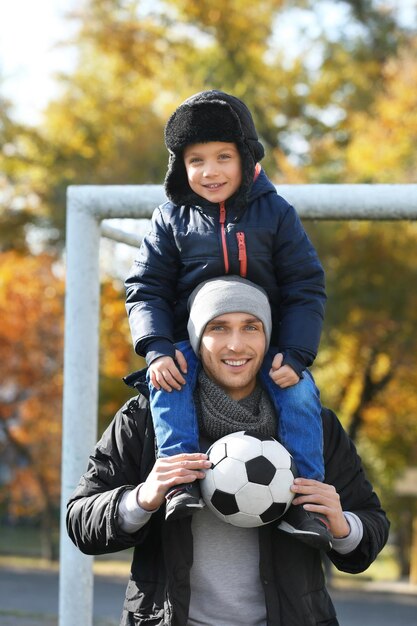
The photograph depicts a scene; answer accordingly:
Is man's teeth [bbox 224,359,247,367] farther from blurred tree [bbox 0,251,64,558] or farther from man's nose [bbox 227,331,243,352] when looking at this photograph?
blurred tree [bbox 0,251,64,558]

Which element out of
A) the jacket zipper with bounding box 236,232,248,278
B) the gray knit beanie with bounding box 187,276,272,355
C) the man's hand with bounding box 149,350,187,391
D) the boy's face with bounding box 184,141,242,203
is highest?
the boy's face with bounding box 184,141,242,203

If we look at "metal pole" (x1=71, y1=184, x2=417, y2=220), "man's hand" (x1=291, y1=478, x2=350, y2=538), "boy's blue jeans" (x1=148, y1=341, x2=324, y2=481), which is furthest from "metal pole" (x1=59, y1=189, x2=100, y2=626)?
"man's hand" (x1=291, y1=478, x2=350, y2=538)

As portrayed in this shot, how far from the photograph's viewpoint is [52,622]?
9.57 meters

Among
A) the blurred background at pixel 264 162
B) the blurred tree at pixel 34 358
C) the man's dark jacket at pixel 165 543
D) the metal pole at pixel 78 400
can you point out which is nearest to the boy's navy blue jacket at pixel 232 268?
the man's dark jacket at pixel 165 543

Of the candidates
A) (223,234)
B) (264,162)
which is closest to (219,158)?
(223,234)

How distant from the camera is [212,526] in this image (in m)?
2.90

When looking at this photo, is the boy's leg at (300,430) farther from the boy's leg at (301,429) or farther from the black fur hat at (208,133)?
the black fur hat at (208,133)

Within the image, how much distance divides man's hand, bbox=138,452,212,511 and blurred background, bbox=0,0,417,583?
15.4 metres

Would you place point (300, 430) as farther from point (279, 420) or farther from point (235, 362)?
point (235, 362)

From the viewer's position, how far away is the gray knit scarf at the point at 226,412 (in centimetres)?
289

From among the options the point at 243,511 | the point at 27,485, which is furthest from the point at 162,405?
the point at 27,485

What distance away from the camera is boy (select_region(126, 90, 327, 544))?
292 centimetres

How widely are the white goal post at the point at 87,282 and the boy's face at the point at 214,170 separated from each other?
1633 millimetres

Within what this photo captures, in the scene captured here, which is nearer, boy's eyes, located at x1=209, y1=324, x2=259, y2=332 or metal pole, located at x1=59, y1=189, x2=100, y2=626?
boy's eyes, located at x1=209, y1=324, x2=259, y2=332
